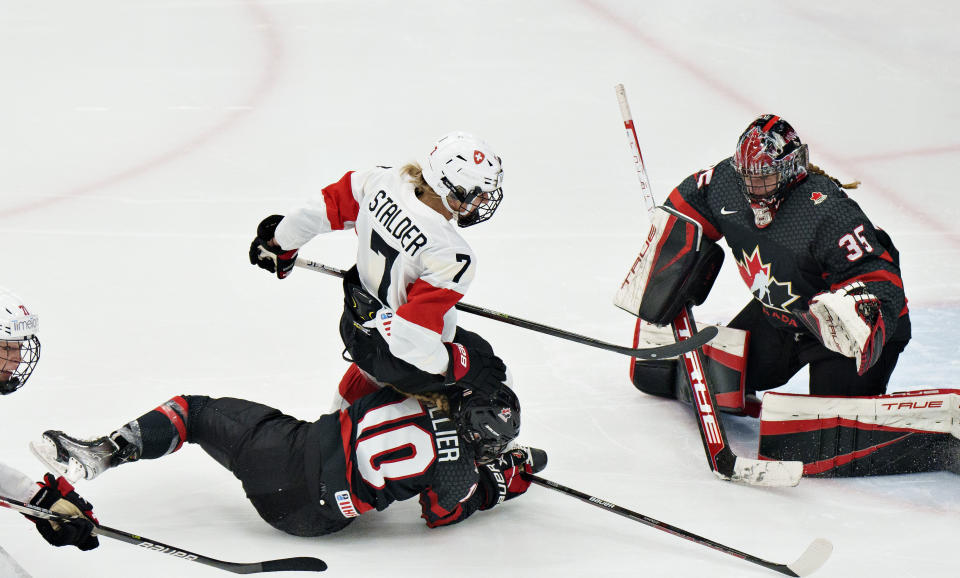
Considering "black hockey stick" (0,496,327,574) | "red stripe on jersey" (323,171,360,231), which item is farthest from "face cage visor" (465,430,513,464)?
"red stripe on jersey" (323,171,360,231)

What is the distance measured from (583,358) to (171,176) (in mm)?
2301

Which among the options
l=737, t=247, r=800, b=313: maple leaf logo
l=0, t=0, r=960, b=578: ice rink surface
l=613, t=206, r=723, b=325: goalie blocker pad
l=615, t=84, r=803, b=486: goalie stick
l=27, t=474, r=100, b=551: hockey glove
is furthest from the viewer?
l=613, t=206, r=723, b=325: goalie blocker pad

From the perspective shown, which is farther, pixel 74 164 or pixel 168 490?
pixel 74 164

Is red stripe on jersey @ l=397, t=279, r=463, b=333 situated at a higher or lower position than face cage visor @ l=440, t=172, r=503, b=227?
lower

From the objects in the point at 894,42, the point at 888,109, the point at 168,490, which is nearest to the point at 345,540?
the point at 168,490

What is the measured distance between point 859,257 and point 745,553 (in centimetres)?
94

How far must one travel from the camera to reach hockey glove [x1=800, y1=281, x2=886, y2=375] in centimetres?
320

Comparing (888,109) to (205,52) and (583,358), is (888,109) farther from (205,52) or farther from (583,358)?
(205,52)

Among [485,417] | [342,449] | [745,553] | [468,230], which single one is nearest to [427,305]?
[485,417]

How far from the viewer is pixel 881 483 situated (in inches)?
137

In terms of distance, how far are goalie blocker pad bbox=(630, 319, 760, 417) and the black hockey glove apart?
0.93 meters

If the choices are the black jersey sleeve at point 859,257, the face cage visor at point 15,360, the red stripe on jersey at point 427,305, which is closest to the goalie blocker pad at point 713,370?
the black jersey sleeve at point 859,257

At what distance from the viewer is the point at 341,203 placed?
3.20 meters

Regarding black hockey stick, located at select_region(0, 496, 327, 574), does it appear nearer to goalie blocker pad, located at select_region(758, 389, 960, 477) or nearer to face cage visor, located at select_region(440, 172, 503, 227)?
face cage visor, located at select_region(440, 172, 503, 227)
